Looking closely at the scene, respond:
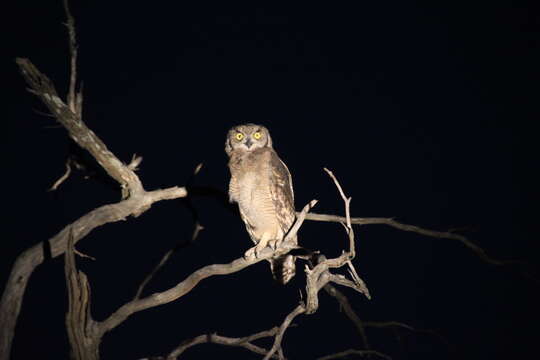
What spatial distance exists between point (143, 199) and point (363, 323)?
1.83m

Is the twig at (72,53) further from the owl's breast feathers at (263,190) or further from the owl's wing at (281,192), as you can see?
the owl's wing at (281,192)

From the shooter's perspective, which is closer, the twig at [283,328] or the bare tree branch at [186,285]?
the twig at [283,328]

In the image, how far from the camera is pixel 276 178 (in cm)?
292

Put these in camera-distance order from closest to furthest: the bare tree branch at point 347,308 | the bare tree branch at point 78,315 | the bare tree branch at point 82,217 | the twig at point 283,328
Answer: the twig at point 283,328, the bare tree branch at point 78,315, the bare tree branch at point 82,217, the bare tree branch at point 347,308

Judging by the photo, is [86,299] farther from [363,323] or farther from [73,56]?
[363,323]

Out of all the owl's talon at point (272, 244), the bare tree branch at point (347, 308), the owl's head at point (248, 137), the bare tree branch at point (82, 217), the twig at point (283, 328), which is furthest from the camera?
the bare tree branch at point (347, 308)

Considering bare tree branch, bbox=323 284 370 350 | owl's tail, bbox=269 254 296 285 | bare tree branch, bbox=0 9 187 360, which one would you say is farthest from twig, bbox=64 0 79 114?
bare tree branch, bbox=323 284 370 350

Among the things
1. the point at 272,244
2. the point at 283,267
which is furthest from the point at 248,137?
the point at 283,267

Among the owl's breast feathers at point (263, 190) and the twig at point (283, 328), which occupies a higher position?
the owl's breast feathers at point (263, 190)

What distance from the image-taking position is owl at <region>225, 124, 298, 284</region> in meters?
2.89

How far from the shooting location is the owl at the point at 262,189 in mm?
2887

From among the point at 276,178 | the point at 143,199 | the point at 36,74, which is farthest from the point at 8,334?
the point at 276,178

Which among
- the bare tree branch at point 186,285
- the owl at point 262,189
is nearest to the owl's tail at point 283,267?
the owl at point 262,189

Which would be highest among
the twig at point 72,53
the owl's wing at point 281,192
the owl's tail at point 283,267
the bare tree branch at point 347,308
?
the twig at point 72,53
